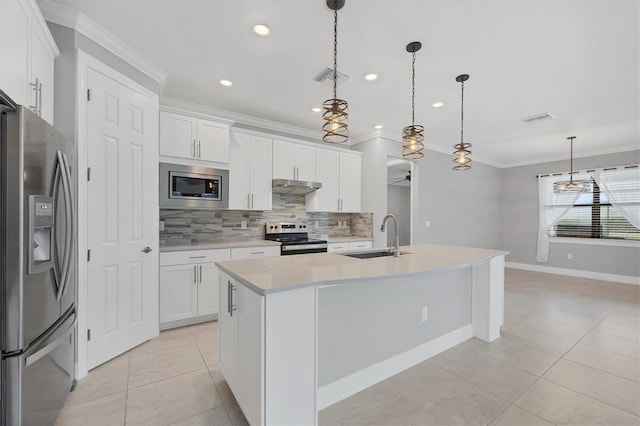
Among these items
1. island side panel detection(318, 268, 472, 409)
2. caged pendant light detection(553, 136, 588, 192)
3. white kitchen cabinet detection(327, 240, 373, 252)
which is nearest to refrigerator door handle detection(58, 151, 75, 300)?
island side panel detection(318, 268, 472, 409)

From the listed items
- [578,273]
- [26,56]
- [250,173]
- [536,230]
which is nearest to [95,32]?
[26,56]

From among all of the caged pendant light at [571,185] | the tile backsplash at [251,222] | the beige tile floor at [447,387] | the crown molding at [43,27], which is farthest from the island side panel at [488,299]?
the caged pendant light at [571,185]

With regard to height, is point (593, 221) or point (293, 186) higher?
point (293, 186)

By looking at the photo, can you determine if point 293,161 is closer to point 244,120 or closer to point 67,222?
point 244,120

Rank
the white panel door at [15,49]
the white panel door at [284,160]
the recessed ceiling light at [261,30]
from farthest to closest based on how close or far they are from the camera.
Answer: the white panel door at [284,160], the recessed ceiling light at [261,30], the white panel door at [15,49]

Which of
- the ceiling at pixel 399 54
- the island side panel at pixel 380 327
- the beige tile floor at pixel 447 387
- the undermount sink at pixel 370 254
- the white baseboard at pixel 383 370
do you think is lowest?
the beige tile floor at pixel 447 387

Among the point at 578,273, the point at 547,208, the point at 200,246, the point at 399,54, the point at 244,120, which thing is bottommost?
the point at 578,273

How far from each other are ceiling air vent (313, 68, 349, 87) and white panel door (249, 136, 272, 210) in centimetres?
128

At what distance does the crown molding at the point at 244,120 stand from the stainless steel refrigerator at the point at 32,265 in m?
2.04

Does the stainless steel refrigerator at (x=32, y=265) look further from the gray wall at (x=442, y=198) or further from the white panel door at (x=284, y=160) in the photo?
the gray wall at (x=442, y=198)

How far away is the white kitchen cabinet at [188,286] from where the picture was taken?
9.75 feet

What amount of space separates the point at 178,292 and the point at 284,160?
2.19 m

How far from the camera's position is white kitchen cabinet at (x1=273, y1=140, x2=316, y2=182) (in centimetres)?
404

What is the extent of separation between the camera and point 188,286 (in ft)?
10.1
